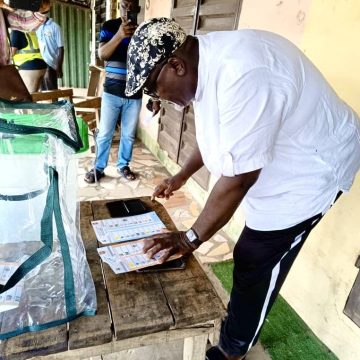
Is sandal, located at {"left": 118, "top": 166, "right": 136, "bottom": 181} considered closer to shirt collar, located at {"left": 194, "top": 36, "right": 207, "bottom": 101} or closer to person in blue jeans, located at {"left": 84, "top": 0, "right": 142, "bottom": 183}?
person in blue jeans, located at {"left": 84, "top": 0, "right": 142, "bottom": 183}

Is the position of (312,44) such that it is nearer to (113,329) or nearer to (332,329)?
(332,329)

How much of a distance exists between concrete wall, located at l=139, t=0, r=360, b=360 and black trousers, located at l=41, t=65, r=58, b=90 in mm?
3338

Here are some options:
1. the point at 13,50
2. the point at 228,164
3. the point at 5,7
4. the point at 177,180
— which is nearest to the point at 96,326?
the point at 228,164

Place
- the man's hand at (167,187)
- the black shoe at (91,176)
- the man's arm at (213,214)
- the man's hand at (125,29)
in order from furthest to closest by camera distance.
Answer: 1. the black shoe at (91,176)
2. the man's hand at (125,29)
3. the man's hand at (167,187)
4. the man's arm at (213,214)

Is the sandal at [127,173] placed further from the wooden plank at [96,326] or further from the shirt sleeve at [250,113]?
the shirt sleeve at [250,113]

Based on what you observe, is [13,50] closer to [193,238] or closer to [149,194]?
[149,194]

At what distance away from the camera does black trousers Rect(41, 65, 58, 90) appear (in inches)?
172

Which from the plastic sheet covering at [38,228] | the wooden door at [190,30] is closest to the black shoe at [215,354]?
the plastic sheet covering at [38,228]

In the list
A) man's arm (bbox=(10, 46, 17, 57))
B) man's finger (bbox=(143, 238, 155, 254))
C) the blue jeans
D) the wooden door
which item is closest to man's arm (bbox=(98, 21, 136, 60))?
the blue jeans

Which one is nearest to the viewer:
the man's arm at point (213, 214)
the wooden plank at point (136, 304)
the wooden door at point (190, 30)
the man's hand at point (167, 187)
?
the wooden plank at point (136, 304)

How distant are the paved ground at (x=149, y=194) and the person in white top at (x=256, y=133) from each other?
56cm

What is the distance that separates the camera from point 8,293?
2.84 ft

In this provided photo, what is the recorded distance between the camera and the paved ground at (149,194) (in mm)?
1659

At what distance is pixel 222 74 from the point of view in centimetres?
92
